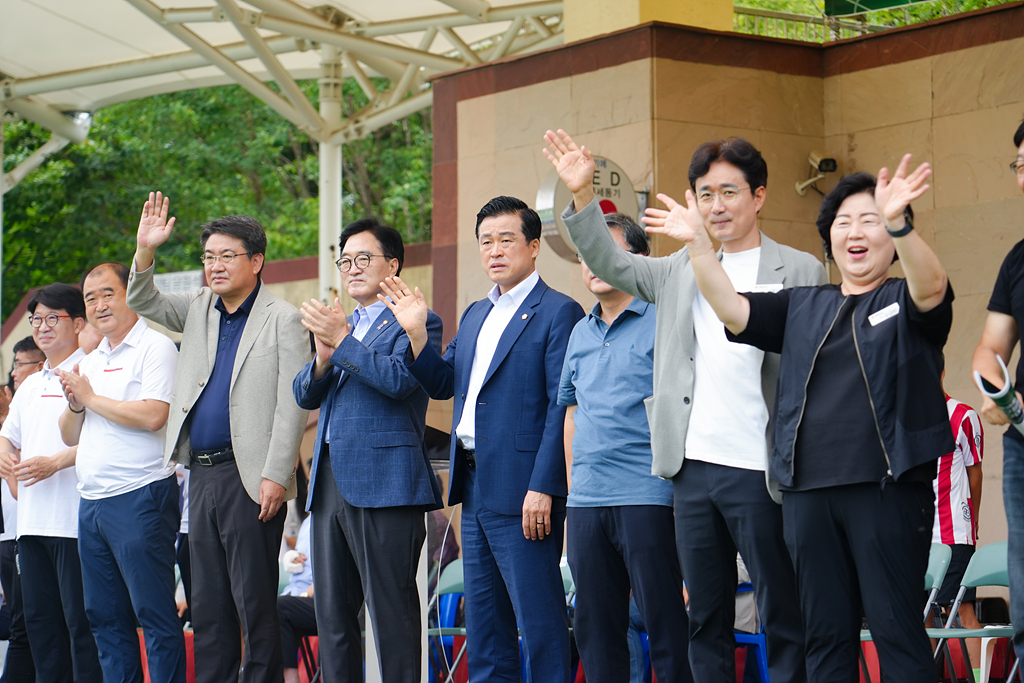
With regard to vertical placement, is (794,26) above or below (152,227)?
above

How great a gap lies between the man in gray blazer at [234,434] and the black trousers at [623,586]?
1.39 m

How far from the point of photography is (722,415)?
137 inches

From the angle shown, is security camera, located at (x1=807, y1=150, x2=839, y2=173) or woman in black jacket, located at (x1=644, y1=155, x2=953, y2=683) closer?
woman in black jacket, located at (x1=644, y1=155, x2=953, y2=683)

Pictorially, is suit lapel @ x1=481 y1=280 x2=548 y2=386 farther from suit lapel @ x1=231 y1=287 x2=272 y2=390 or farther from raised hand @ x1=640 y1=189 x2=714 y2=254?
suit lapel @ x1=231 y1=287 x2=272 y2=390

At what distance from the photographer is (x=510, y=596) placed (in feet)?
13.6

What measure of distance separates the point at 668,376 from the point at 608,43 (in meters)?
4.41

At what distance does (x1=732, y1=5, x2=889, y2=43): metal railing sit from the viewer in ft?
25.6

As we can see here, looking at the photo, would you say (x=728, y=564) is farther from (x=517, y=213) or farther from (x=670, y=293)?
(x=517, y=213)

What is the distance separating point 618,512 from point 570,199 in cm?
323

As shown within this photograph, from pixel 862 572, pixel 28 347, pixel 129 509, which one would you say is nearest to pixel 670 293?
pixel 862 572

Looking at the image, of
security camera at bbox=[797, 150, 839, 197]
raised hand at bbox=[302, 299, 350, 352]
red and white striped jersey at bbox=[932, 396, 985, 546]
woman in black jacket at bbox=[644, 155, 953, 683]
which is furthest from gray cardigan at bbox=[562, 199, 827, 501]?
security camera at bbox=[797, 150, 839, 197]

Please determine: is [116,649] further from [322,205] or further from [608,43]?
[322,205]

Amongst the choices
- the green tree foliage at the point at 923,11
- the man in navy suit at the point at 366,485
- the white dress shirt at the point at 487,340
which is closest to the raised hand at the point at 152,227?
the man in navy suit at the point at 366,485

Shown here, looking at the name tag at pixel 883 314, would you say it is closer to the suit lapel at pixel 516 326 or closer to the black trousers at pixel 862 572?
the black trousers at pixel 862 572
